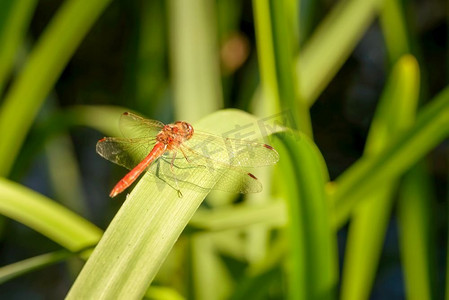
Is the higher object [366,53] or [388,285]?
[366,53]

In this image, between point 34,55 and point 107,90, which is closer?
point 34,55

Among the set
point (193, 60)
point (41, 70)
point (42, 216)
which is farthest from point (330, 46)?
point (42, 216)

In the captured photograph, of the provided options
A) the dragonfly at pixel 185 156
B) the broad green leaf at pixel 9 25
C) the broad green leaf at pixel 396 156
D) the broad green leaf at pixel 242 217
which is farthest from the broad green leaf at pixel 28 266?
the broad green leaf at pixel 9 25

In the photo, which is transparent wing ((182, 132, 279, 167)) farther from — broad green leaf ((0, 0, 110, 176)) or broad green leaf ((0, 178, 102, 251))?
broad green leaf ((0, 0, 110, 176))

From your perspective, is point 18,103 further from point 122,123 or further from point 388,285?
point 388,285

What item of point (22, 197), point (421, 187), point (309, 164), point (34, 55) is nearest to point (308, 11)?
point (421, 187)

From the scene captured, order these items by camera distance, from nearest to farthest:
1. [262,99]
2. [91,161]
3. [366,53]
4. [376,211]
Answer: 1. [376,211]
2. [262,99]
3. [366,53]
4. [91,161]

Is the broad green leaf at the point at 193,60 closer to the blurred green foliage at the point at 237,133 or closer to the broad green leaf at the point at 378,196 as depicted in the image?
the blurred green foliage at the point at 237,133
